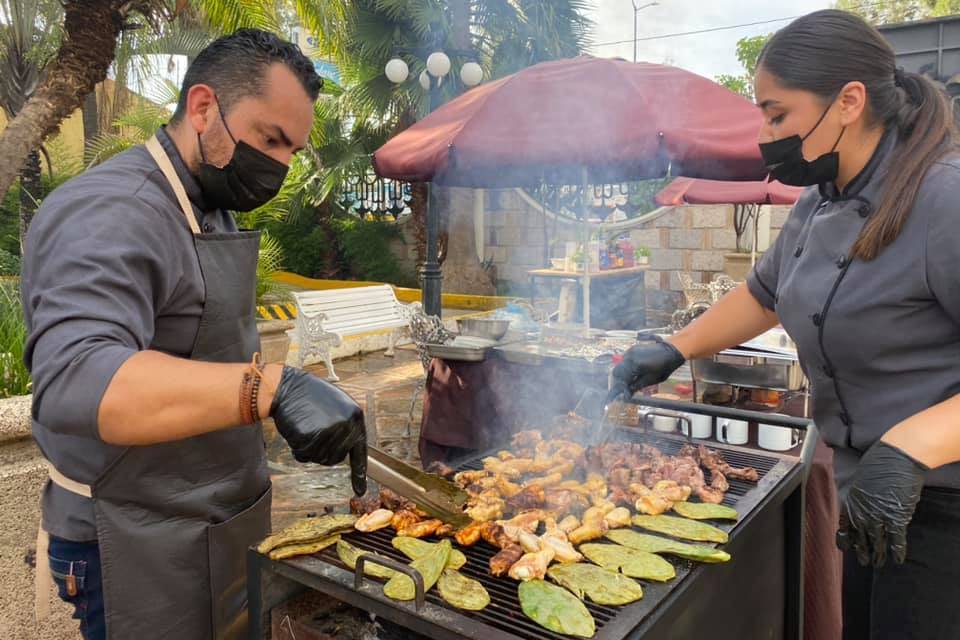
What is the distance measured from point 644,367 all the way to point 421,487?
40.4 inches

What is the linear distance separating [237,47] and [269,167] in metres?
0.31

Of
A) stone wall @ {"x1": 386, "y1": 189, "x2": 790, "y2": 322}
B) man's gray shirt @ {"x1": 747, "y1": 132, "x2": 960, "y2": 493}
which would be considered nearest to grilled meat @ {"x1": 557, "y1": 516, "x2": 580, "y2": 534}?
man's gray shirt @ {"x1": 747, "y1": 132, "x2": 960, "y2": 493}

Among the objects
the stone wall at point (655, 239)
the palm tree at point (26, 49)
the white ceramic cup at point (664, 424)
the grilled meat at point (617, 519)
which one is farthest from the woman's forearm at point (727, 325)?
the palm tree at point (26, 49)

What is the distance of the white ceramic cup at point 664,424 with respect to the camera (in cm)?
353

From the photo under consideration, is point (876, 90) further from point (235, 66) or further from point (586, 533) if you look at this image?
point (235, 66)

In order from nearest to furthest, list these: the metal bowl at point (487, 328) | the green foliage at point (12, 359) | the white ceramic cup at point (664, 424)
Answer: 1. the white ceramic cup at point (664, 424)
2. the green foliage at point (12, 359)
3. the metal bowl at point (487, 328)

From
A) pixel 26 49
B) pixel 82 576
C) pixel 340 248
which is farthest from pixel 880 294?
pixel 340 248

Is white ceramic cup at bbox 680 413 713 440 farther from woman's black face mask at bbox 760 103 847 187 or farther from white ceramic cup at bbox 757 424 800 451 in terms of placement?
woman's black face mask at bbox 760 103 847 187

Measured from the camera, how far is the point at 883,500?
65.9 inches

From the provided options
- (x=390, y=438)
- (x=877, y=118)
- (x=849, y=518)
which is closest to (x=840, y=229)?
(x=877, y=118)

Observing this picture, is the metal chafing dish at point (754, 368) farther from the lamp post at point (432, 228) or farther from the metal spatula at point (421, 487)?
the lamp post at point (432, 228)

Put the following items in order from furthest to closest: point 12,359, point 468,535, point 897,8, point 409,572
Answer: point 897,8 → point 12,359 → point 468,535 → point 409,572

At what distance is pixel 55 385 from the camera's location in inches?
48.7

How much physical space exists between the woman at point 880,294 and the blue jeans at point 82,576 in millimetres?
1950
